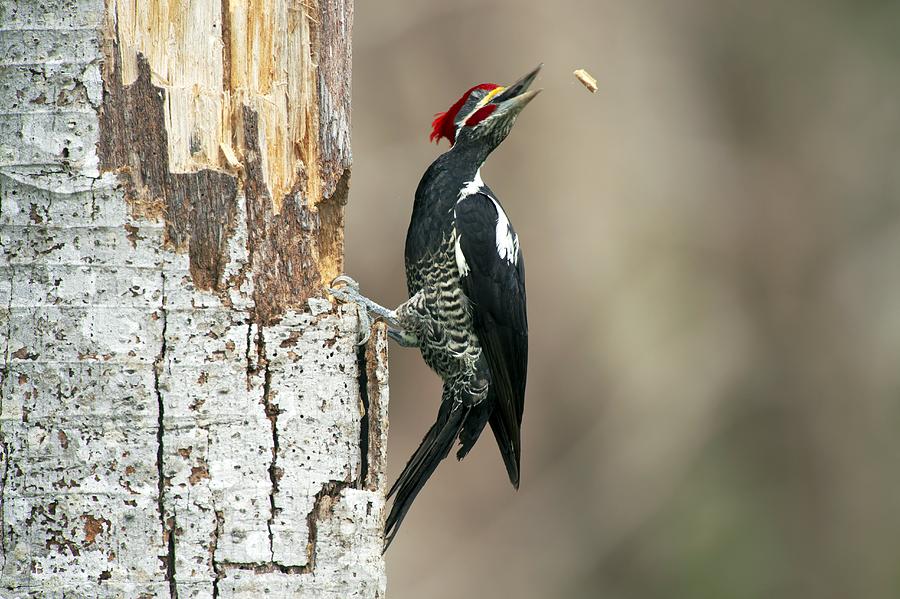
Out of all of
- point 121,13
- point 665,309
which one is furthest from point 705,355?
point 121,13

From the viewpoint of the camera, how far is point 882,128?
26.6 feet

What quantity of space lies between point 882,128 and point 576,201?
8.35 ft

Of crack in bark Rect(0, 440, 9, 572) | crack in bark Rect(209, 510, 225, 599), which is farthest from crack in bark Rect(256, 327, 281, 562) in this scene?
crack in bark Rect(0, 440, 9, 572)

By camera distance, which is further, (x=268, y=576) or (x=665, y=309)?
(x=665, y=309)

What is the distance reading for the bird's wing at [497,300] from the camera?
367 centimetres

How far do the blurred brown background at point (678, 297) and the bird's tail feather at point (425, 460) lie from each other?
2.94m

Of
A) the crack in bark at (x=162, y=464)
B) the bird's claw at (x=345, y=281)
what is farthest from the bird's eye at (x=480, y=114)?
the crack in bark at (x=162, y=464)

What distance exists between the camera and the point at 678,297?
7.71 m

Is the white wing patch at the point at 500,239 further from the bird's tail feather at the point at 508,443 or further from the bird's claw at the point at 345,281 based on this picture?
the bird's claw at the point at 345,281

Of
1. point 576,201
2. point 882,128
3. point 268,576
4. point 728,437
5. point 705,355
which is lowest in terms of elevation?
point 268,576

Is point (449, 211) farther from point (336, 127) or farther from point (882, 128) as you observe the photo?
point (882, 128)

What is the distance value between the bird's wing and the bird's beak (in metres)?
0.34

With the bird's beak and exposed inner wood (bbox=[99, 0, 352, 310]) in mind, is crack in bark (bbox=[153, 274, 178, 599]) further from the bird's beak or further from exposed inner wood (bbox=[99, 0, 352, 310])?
the bird's beak

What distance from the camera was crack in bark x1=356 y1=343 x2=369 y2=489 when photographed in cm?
254
